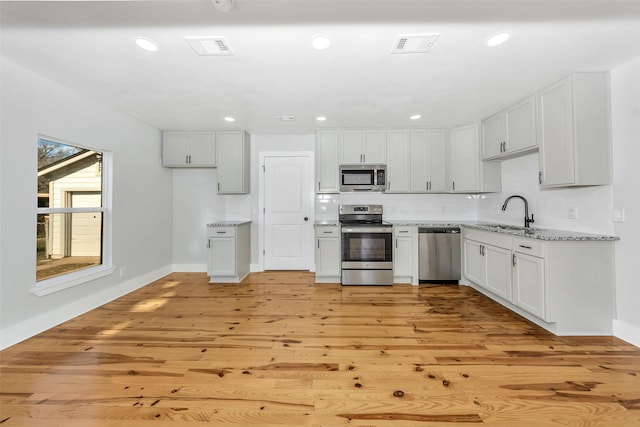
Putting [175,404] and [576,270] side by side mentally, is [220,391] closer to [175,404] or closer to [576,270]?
[175,404]

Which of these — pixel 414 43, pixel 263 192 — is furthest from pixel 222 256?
pixel 414 43

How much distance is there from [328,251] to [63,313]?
3.16 metres

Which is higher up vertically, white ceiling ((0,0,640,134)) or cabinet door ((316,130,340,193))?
white ceiling ((0,0,640,134))

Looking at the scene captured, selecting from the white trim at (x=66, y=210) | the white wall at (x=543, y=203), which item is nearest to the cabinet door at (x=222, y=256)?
the white trim at (x=66, y=210)

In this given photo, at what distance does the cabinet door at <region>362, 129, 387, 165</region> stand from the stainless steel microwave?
0.12m

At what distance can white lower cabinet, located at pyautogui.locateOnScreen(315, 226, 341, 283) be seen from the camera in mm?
4012

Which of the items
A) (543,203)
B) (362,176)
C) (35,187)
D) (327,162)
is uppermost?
(327,162)

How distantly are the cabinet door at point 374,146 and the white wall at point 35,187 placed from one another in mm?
3418

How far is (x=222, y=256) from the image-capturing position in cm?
408

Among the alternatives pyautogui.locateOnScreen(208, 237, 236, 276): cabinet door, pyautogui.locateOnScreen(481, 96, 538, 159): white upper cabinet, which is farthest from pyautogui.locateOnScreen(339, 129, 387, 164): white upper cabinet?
pyautogui.locateOnScreen(208, 237, 236, 276): cabinet door

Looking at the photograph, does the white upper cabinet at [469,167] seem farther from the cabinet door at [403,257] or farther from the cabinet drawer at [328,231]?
the cabinet drawer at [328,231]

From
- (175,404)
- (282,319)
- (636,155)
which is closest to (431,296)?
(282,319)

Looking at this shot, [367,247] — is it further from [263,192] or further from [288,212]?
[263,192]

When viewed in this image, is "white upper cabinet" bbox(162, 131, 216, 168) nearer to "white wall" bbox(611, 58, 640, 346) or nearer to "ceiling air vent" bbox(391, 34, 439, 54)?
"ceiling air vent" bbox(391, 34, 439, 54)
